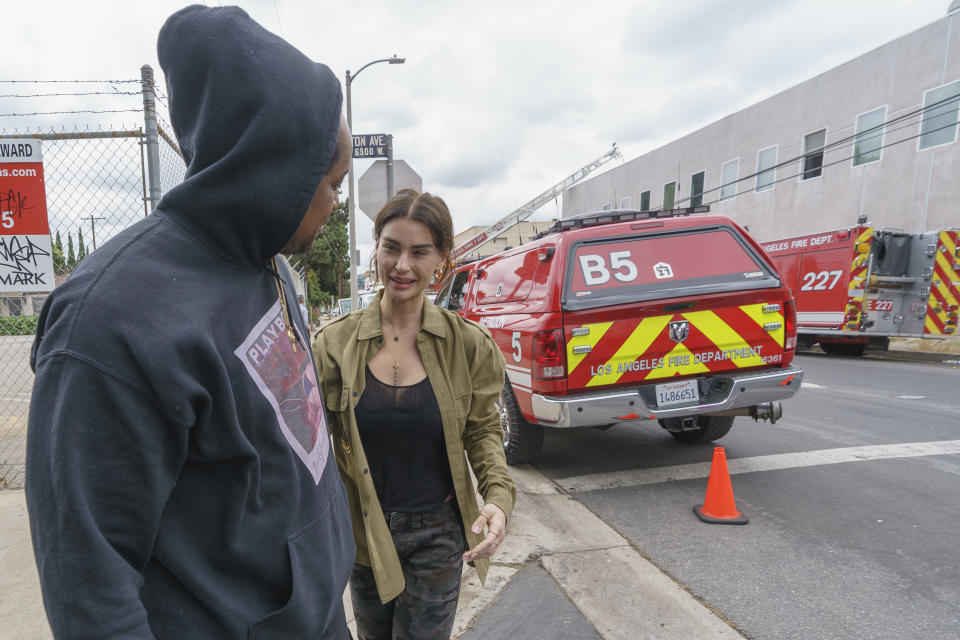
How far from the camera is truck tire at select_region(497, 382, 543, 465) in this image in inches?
171

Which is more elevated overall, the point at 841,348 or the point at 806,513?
the point at 806,513

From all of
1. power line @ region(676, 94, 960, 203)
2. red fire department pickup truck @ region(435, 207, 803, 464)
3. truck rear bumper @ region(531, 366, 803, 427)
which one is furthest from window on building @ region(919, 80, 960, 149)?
truck rear bumper @ region(531, 366, 803, 427)

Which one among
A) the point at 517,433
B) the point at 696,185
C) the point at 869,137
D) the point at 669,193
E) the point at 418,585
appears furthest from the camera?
the point at 669,193

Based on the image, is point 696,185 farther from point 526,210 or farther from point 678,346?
point 678,346

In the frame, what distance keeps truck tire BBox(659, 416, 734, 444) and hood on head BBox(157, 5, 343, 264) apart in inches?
177

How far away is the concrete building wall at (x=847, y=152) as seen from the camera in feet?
45.2

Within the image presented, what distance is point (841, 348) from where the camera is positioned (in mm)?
13375

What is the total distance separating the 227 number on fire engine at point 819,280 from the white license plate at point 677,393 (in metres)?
9.74

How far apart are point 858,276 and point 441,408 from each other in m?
12.3

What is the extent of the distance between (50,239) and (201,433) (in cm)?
400

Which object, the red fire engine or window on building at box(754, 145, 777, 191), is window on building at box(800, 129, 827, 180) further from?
the red fire engine

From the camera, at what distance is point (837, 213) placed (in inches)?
663

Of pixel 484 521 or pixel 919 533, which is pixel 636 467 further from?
pixel 484 521

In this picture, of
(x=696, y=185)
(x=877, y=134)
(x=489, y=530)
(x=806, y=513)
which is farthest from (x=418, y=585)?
(x=696, y=185)
